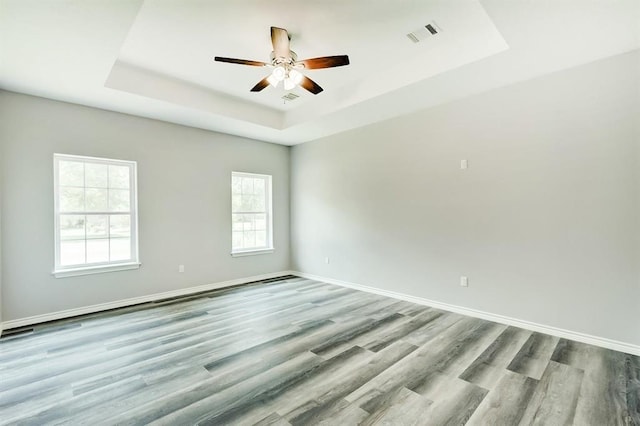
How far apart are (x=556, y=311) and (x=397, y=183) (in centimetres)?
248

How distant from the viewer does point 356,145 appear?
5246mm

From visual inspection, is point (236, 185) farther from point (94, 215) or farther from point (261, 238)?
point (94, 215)

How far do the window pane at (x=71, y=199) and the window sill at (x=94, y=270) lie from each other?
793 mm

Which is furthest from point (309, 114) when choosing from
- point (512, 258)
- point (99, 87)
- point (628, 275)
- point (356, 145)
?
point (628, 275)

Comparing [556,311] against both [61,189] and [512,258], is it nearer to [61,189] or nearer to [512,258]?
[512,258]

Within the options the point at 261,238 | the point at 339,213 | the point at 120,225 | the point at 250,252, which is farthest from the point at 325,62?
the point at 261,238

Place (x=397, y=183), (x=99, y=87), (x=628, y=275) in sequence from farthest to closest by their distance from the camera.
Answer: (x=397, y=183) < (x=99, y=87) < (x=628, y=275)

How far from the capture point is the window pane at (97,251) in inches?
163

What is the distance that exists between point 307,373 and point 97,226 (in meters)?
3.64

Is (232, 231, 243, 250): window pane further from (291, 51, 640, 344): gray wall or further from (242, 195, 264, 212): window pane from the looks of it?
(291, 51, 640, 344): gray wall

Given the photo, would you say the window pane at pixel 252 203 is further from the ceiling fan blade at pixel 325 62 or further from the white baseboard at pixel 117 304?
the ceiling fan blade at pixel 325 62

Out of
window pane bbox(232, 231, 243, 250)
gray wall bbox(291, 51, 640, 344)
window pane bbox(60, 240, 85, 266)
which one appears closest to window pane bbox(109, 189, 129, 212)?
window pane bbox(60, 240, 85, 266)

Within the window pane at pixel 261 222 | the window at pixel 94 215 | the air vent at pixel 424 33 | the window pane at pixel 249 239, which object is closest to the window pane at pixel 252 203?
the window pane at pixel 261 222

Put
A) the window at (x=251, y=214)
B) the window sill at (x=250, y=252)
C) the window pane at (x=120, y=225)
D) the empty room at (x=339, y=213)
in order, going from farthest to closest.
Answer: the window at (x=251, y=214), the window sill at (x=250, y=252), the window pane at (x=120, y=225), the empty room at (x=339, y=213)
